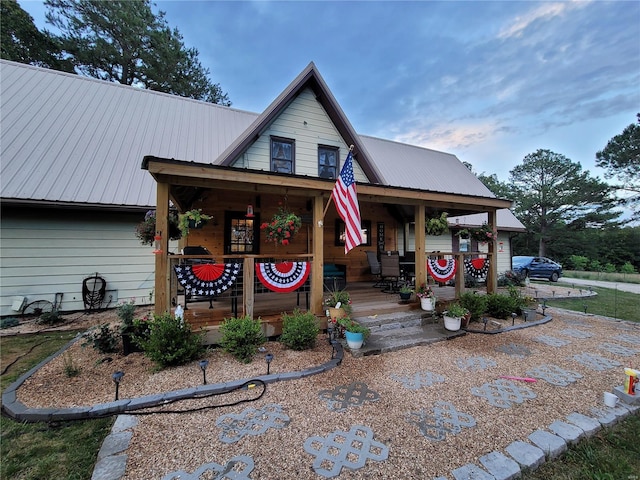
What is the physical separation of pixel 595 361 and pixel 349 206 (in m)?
4.60

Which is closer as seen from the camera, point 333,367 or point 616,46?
point 333,367

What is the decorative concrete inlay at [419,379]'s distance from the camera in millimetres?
3426

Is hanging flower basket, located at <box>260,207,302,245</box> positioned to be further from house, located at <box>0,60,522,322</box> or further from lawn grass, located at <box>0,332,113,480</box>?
lawn grass, located at <box>0,332,113,480</box>

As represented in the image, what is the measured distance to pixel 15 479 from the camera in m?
2.00

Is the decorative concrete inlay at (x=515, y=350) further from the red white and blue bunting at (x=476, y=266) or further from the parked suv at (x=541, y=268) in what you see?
the parked suv at (x=541, y=268)

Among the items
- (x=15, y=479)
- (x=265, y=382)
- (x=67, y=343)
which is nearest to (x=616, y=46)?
(x=265, y=382)

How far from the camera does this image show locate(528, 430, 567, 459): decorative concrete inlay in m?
2.29

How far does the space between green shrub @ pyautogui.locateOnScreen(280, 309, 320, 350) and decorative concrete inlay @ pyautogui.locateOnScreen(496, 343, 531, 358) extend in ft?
10.7

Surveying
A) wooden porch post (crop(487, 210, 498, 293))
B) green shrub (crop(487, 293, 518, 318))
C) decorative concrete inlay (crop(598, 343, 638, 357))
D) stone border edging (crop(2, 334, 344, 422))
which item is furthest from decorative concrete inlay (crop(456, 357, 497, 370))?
wooden porch post (crop(487, 210, 498, 293))

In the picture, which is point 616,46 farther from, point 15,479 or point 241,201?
point 15,479

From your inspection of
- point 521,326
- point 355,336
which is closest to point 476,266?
point 521,326

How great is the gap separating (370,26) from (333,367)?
1297 cm

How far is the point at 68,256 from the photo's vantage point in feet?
23.5

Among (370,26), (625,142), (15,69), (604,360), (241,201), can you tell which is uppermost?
(370,26)
